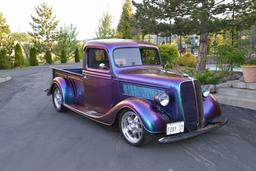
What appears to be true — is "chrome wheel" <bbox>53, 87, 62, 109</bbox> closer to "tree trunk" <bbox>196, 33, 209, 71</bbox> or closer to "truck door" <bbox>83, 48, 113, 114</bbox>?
"truck door" <bbox>83, 48, 113, 114</bbox>

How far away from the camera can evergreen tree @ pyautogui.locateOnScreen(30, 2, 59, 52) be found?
3141 centimetres

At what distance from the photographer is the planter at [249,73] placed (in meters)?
7.74

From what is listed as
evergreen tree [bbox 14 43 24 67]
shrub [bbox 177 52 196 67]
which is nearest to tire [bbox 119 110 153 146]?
shrub [bbox 177 52 196 67]

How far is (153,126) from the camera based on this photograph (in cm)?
445

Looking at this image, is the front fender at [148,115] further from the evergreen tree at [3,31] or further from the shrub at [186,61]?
the evergreen tree at [3,31]

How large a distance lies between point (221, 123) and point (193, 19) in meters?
5.24

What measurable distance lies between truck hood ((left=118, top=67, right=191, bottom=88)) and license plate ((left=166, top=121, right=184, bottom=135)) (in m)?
0.58

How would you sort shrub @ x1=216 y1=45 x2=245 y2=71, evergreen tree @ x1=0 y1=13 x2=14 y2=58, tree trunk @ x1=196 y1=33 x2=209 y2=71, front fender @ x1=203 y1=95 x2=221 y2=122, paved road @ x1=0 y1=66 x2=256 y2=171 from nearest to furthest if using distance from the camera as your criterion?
paved road @ x1=0 y1=66 x2=256 y2=171 → front fender @ x1=203 y1=95 x2=221 y2=122 → shrub @ x1=216 y1=45 x2=245 y2=71 → tree trunk @ x1=196 y1=33 x2=209 y2=71 → evergreen tree @ x1=0 y1=13 x2=14 y2=58

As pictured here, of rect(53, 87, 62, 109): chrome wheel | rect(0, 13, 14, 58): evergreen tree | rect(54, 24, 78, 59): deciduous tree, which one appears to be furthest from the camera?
rect(54, 24, 78, 59): deciduous tree

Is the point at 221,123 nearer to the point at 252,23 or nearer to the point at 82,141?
the point at 82,141

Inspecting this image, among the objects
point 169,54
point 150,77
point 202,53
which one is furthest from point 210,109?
point 169,54

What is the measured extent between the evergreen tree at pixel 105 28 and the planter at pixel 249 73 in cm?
2230

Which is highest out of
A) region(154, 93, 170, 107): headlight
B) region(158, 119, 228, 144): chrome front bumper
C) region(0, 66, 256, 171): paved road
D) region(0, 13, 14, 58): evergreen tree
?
region(0, 13, 14, 58): evergreen tree

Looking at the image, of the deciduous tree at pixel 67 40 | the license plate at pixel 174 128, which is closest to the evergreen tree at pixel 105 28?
the deciduous tree at pixel 67 40
